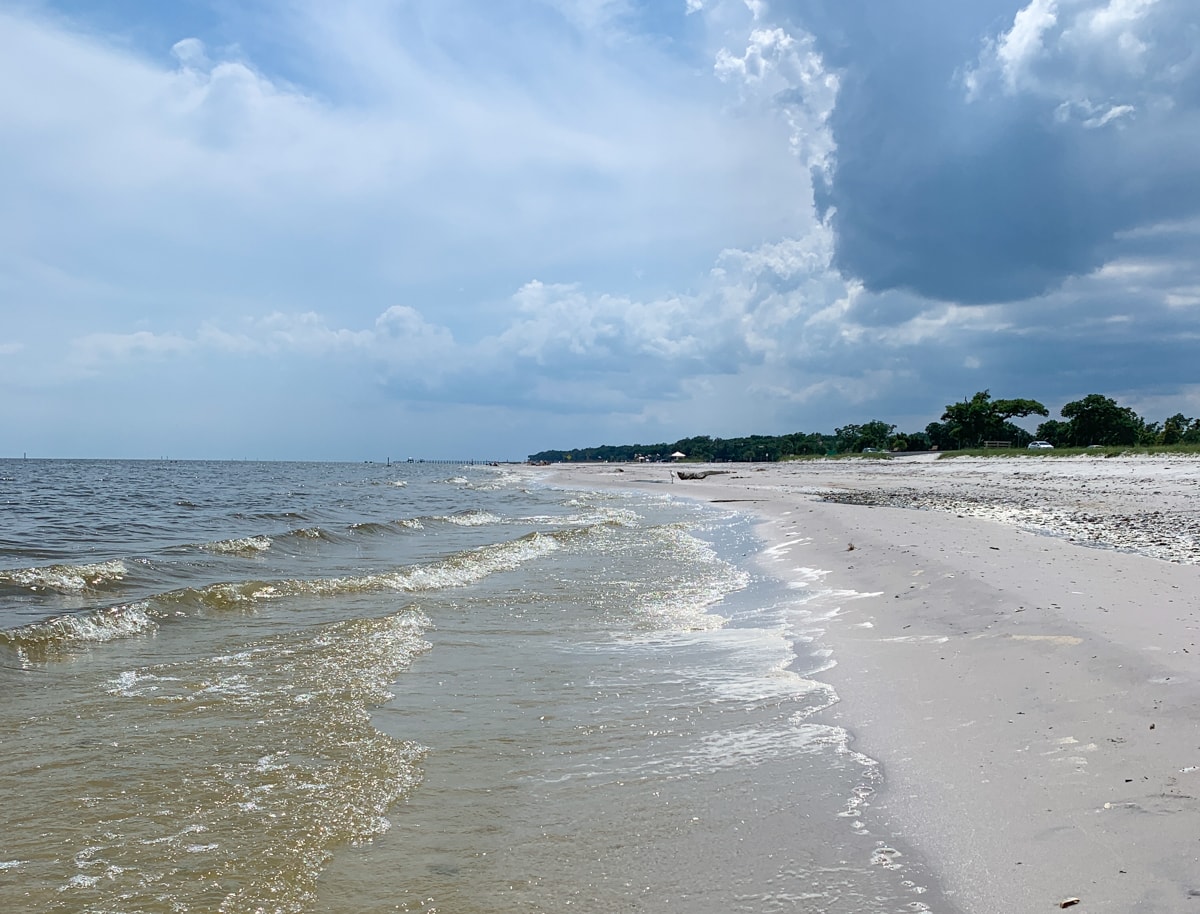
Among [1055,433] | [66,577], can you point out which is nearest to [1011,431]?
[1055,433]

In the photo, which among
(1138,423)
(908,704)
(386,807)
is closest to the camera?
(386,807)

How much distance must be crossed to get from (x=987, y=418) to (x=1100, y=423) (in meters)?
17.6

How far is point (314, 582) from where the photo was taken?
43.9ft

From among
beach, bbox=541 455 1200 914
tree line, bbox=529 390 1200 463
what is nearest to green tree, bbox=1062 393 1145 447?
tree line, bbox=529 390 1200 463

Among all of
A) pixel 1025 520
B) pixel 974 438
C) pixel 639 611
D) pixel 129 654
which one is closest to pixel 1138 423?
pixel 974 438

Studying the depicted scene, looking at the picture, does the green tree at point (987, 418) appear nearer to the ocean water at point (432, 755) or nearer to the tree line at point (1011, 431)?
the tree line at point (1011, 431)

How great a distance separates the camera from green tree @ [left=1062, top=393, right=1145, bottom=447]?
77188 mm

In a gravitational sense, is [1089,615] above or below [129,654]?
above

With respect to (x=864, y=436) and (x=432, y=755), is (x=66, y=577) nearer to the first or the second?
(x=432, y=755)

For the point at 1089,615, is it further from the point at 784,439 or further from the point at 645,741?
the point at 784,439

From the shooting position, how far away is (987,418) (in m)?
95.5

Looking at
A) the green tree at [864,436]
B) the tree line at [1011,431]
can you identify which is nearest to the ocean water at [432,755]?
the tree line at [1011,431]

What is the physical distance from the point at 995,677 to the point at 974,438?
3975 inches

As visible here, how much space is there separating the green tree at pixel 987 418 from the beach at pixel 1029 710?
91455 mm
